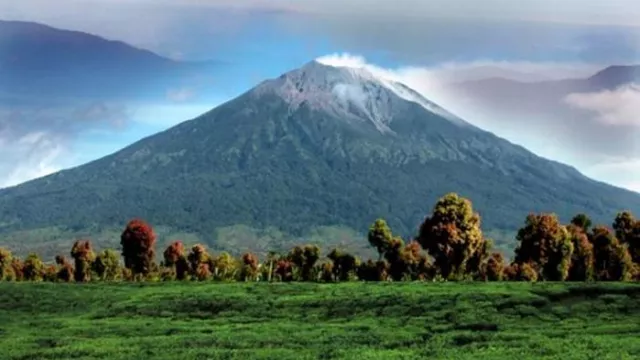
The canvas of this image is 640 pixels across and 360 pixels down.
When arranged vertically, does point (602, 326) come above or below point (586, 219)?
below

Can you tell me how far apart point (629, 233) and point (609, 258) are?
4.85 m

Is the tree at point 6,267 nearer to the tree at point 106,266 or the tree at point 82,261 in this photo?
the tree at point 82,261

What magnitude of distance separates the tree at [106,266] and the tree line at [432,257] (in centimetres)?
11

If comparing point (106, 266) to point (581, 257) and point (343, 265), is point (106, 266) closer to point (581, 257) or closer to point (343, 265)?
point (343, 265)

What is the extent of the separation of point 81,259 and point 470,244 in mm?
44653

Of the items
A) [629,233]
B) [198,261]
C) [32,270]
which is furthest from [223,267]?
[629,233]

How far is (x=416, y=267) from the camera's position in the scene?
340ft

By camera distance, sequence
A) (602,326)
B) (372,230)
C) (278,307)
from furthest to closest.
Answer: (372,230), (278,307), (602,326)

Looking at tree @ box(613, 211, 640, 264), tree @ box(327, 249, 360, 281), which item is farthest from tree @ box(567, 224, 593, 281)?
tree @ box(327, 249, 360, 281)

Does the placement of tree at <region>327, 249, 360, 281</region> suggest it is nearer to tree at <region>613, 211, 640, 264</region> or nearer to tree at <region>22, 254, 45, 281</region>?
tree at <region>613, 211, 640, 264</region>

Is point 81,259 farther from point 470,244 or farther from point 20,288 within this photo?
point 470,244

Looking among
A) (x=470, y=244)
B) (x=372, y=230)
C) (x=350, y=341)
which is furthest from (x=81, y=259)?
(x=350, y=341)

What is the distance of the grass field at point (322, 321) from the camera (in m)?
43.0

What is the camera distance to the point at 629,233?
104375mm
